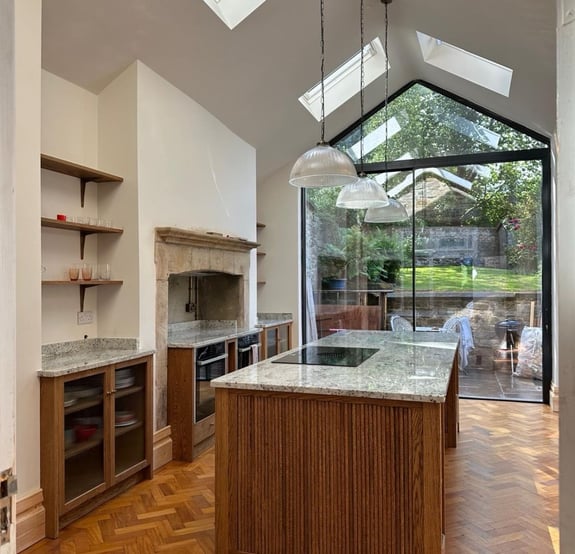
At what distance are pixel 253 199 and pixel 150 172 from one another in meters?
2.09

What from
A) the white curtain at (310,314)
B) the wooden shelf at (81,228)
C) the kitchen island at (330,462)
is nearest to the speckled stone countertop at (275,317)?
the white curtain at (310,314)

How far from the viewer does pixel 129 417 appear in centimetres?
340

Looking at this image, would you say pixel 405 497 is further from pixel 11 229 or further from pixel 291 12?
pixel 291 12

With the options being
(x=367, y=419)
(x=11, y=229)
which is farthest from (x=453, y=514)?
(x=11, y=229)

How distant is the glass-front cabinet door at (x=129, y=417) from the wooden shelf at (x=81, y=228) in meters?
0.95

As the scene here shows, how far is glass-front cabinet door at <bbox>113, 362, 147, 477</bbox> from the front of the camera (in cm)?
326

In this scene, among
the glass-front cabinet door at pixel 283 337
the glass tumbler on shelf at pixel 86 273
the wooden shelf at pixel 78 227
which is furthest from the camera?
the glass-front cabinet door at pixel 283 337

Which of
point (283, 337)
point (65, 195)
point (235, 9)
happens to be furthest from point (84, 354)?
point (283, 337)

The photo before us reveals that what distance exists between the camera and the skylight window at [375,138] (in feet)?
21.0

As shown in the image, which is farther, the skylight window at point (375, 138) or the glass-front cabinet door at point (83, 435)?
the skylight window at point (375, 138)

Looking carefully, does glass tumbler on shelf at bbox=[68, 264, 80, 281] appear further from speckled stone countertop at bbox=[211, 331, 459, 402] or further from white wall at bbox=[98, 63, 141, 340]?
speckled stone countertop at bbox=[211, 331, 459, 402]

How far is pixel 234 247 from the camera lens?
198 inches

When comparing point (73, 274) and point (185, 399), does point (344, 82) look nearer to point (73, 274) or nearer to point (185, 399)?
point (73, 274)

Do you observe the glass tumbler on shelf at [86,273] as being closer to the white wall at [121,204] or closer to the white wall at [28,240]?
the white wall at [121,204]
